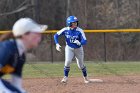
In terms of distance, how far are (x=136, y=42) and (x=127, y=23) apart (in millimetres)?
7751

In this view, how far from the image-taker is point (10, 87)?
5289 mm

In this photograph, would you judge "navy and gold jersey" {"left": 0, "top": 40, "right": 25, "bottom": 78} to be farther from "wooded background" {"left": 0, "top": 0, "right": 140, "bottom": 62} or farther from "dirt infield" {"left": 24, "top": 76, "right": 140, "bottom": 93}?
"wooded background" {"left": 0, "top": 0, "right": 140, "bottom": 62}

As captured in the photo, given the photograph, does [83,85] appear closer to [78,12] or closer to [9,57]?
[9,57]

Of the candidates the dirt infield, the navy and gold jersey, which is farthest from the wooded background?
the navy and gold jersey

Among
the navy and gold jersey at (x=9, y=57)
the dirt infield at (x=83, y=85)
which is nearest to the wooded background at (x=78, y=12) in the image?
the dirt infield at (x=83, y=85)

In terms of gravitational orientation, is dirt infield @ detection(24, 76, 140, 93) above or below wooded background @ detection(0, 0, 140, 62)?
above

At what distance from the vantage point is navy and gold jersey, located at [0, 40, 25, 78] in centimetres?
496

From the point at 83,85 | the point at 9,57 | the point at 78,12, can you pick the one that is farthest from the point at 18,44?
the point at 78,12

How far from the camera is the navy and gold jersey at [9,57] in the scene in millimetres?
4957

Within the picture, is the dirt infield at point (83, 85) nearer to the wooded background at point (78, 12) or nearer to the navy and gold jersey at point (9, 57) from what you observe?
the navy and gold jersey at point (9, 57)

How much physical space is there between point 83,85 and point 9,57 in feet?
26.9

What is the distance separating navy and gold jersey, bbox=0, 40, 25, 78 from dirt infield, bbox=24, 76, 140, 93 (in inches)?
272

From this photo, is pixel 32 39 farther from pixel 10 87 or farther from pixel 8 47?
pixel 10 87

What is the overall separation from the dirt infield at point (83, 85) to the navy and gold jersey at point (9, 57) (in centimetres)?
690
